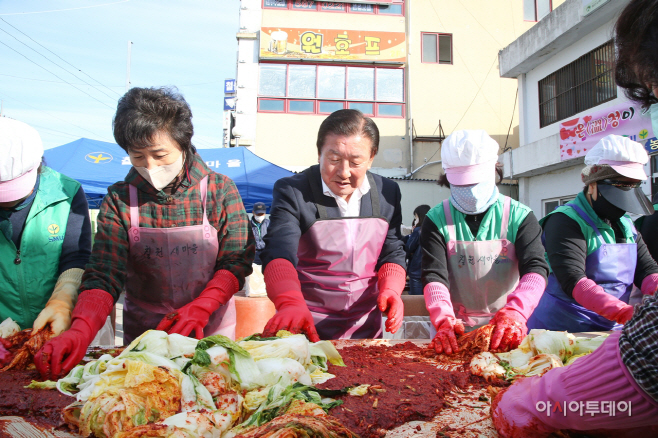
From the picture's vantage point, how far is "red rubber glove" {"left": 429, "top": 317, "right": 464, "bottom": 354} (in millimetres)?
1992

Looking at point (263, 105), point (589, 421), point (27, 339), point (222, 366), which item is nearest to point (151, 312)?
point (27, 339)

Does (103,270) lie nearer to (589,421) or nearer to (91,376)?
(91,376)

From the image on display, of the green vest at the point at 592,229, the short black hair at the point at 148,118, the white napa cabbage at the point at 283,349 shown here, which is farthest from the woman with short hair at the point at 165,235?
the green vest at the point at 592,229

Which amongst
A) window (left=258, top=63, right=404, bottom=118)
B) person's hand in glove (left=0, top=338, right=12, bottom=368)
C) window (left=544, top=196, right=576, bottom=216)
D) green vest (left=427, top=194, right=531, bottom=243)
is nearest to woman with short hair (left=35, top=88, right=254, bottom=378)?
person's hand in glove (left=0, top=338, right=12, bottom=368)

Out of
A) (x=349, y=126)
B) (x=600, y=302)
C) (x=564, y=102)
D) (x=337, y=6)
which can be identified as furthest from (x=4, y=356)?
A: (x=337, y=6)

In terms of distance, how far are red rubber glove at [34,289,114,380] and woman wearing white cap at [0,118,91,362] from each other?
5.9 inches

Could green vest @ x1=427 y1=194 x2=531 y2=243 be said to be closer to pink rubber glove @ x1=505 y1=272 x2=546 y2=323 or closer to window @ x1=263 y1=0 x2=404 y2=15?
pink rubber glove @ x1=505 y1=272 x2=546 y2=323

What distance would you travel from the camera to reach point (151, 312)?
2309 millimetres

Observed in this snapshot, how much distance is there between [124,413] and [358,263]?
1.45 metres

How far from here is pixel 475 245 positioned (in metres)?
2.39

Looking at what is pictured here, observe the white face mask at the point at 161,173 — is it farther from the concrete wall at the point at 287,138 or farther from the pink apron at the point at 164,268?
the concrete wall at the point at 287,138

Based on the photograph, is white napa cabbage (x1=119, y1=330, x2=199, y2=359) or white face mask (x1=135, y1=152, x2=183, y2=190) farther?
white face mask (x1=135, y1=152, x2=183, y2=190)

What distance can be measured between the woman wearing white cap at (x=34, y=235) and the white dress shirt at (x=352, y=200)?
128 centimetres

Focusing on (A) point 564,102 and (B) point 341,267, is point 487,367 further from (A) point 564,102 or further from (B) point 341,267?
(A) point 564,102
